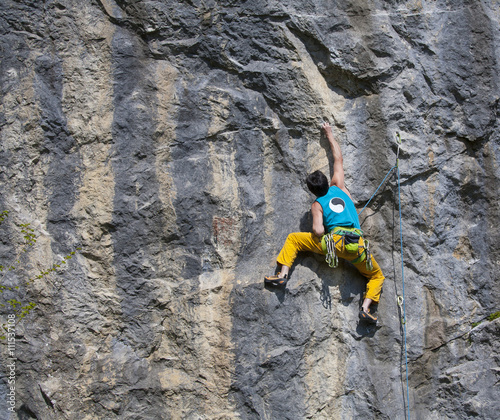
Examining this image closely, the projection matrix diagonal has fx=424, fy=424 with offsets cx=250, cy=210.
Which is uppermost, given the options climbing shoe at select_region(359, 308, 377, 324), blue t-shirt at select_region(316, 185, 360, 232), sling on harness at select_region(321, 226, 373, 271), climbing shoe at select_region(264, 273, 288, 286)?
blue t-shirt at select_region(316, 185, 360, 232)

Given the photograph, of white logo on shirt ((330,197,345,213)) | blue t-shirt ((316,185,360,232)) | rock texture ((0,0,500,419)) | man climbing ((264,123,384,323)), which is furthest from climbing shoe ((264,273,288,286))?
white logo on shirt ((330,197,345,213))

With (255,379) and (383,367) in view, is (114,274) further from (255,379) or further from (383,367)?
(383,367)

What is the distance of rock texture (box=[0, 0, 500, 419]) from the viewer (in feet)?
11.5

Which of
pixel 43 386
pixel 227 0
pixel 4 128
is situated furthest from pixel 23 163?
pixel 227 0

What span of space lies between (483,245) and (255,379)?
2353 millimetres

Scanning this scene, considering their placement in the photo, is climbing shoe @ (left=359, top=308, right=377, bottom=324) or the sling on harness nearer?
the sling on harness

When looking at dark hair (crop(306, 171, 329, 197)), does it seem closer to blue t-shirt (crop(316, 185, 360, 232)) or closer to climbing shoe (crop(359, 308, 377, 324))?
blue t-shirt (crop(316, 185, 360, 232))

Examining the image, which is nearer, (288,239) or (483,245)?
(288,239)

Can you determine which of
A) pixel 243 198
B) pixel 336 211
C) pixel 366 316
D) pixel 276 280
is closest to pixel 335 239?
pixel 336 211

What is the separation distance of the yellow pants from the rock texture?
14cm

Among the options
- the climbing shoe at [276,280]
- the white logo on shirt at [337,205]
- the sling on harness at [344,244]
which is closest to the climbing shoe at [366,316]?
the sling on harness at [344,244]

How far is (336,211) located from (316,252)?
0.39 meters

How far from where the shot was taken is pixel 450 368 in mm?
3762

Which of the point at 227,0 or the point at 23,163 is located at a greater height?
the point at 227,0
